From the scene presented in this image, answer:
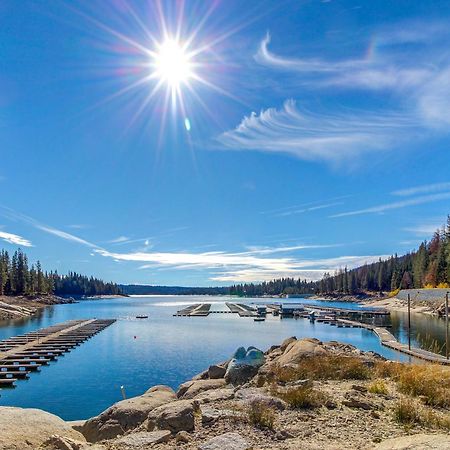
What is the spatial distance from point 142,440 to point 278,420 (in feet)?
9.62

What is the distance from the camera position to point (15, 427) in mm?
7578

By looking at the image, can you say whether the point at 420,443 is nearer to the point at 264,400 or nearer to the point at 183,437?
the point at 264,400

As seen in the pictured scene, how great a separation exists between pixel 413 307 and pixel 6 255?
13149 centimetres

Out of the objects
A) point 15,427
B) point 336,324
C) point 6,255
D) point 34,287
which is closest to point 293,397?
point 15,427

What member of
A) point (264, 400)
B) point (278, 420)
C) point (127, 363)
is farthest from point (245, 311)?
point (278, 420)

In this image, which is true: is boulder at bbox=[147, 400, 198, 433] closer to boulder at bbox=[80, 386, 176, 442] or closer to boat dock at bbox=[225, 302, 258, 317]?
boulder at bbox=[80, 386, 176, 442]

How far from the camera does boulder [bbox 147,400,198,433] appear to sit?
30.3 ft

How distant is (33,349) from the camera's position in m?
46.3

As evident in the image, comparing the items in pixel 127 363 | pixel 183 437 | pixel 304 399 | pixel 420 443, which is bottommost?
pixel 127 363

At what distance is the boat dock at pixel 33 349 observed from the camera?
1390 inches

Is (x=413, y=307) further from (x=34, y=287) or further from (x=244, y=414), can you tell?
(x=34, y=287)

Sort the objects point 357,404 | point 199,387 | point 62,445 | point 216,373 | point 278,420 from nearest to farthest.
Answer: point 62,445, point 278,420, point 357,404, point 199,387, point 216,373

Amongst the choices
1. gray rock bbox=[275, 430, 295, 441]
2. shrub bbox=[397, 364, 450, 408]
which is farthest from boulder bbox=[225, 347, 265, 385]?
gray rock bbox=[275, 430, 295, 441]

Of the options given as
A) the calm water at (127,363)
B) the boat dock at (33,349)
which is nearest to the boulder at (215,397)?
the calm water at (127,363)
